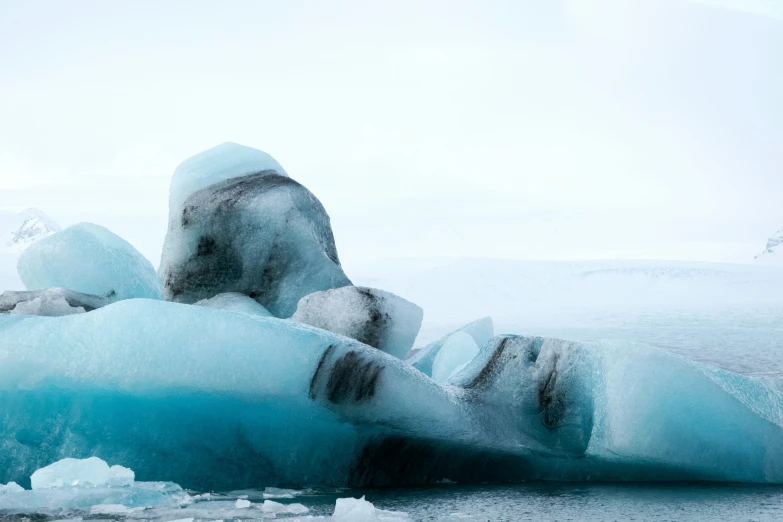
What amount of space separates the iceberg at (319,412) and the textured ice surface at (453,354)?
2.31 m

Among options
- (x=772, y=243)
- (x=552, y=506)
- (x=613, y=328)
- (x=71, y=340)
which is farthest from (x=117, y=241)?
(x=772, y=243)

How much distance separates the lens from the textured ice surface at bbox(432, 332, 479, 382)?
23.5 ft

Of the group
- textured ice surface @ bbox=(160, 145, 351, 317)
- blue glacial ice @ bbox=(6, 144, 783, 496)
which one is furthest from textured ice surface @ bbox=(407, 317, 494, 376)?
blue glacial ice @ bbox=(6, 144, 783, 496)

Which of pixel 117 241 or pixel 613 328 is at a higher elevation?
pixel 117 241

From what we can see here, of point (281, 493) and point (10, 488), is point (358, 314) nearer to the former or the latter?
point (281, 493)

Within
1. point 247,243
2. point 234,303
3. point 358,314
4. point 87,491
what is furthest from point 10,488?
point 247,243

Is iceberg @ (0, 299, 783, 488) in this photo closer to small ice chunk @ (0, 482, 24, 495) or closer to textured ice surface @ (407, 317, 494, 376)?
small ice chunk @ (0, 482, 24, 495)

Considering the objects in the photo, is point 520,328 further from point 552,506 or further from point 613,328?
point 552,506

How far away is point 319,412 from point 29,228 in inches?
4122

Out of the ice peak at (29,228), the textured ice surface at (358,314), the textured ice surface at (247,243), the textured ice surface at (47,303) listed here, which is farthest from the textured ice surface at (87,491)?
the ice peak at (29,228)

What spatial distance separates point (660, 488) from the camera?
445cm

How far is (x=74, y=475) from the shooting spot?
12.5 feet

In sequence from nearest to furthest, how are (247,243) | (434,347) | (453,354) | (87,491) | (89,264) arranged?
(87,491), (247,243), (453,354), (434,347), (89,264)

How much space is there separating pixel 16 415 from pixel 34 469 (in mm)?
286
